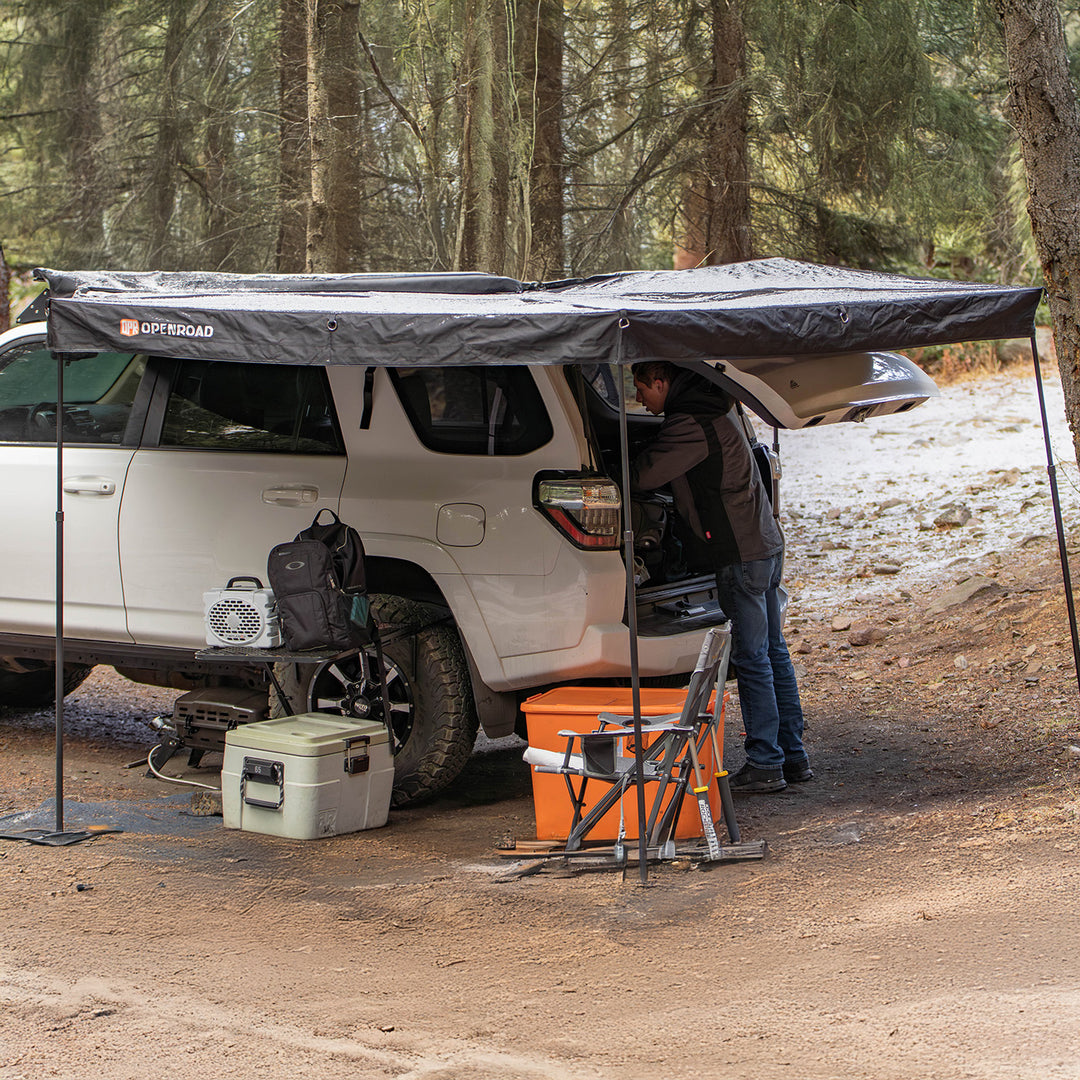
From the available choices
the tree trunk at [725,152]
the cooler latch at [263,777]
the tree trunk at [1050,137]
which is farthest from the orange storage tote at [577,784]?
the tree trunk at [725,152]

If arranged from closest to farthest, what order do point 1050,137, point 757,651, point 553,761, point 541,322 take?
point 541,322 → point 553,761 → point 757,651 → point 1050,137

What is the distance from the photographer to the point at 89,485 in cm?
600

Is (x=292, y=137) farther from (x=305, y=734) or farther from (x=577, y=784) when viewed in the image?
(x=577, y=784)

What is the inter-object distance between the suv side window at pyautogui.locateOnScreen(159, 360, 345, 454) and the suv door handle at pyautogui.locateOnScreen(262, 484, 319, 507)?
171 millimetres

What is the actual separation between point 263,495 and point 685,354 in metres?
2.19

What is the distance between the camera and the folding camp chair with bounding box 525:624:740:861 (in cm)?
477

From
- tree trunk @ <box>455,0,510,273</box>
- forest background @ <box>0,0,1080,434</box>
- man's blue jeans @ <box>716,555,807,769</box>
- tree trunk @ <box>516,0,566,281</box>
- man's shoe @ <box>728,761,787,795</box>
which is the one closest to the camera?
man's blue jeans @ <box>716,555,807,769</box>

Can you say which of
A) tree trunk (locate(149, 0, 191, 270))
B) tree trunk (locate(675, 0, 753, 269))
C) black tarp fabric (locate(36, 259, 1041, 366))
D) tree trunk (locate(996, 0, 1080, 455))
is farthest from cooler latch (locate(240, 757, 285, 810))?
tree trunk (locate(149, 0, 191, 270))

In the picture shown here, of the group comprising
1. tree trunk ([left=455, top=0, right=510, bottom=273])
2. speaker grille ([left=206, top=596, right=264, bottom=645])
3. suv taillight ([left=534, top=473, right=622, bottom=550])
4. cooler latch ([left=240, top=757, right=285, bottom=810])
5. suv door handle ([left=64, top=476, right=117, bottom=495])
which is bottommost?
cooler latch ([left=240, top=757, right=285, bottom=810])

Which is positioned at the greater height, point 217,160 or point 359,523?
point 217,160

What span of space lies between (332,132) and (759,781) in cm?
625

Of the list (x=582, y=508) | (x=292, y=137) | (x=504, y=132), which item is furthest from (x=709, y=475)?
(x=292, y=137)

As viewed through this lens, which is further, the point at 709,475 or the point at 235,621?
the point at 709,475

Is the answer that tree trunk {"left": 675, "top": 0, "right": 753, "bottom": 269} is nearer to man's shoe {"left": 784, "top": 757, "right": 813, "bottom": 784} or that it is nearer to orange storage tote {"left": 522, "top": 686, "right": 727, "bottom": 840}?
man's shoe {"left": 784, "top": 757, "right": 813, "bottom": 784}
